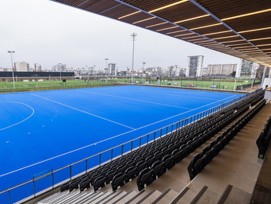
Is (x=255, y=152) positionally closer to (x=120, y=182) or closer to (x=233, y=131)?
(x=233, y=131)

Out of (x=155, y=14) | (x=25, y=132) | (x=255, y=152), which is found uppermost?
(x=155, y=14)

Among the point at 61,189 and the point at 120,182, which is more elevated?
the point at 120,182

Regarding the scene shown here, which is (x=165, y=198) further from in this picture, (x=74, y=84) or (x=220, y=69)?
(x=220, y=69)

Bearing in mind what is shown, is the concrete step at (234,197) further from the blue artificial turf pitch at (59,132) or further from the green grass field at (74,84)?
the green grass field at (74,84)

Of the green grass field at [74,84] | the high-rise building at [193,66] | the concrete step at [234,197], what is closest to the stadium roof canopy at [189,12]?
the concrete step at [234,197]

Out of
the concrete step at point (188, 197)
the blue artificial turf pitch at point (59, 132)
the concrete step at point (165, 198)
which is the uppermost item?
the concrete step at point (188, 197)

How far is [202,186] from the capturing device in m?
3.45

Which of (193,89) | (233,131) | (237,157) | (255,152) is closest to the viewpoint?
(237,157)

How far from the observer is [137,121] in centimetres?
1691

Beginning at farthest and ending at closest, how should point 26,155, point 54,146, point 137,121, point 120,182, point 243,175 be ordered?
point 137,121 → point 54,146 → point 26,155 → point 120,182 → point 243,175

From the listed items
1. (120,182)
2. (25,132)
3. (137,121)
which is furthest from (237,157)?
(25,132)

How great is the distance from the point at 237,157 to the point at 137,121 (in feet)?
38.9

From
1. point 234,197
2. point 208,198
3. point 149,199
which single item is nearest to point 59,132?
point 149,199

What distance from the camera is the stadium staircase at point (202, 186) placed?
2.80 metres
